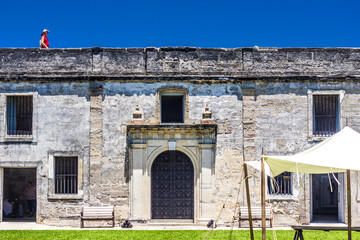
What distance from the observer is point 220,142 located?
14297 mm

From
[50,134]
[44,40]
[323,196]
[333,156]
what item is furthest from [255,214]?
[44,40]

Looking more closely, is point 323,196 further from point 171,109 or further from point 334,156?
point 334,156

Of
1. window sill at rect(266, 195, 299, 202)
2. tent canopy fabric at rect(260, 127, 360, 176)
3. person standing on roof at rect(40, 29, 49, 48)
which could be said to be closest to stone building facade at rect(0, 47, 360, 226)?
window sill at rect(266, 195, 299, 202)

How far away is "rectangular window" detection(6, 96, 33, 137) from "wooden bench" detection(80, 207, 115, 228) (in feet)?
11.6

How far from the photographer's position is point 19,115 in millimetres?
14773

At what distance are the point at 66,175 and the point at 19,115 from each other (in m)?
2.83

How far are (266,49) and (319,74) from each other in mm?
2074

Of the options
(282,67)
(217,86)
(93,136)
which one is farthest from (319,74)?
(93,136)

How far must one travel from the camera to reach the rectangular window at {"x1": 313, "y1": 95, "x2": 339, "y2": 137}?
14.6m

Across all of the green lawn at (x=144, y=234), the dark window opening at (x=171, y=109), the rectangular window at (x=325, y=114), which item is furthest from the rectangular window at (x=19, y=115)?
the rectangular window at (x=325, y=114)

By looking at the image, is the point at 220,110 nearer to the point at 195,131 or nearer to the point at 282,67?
the point at 195,131

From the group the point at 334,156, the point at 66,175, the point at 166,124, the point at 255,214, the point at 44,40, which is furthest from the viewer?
the point at 44,40

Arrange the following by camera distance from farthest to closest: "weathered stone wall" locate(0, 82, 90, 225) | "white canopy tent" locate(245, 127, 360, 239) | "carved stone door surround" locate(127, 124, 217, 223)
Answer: "weathered stone wall" locate(0, 82, 90, 225) → "carved stone door surround" locate(127, 124, 217, 223) → "white canopy tent" locate(245, 127, 360, 239)

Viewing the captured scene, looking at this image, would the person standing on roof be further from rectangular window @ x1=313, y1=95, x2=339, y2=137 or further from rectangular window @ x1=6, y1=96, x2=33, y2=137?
rectangular window @ x1=313, y1=95, x2=339, y2=137
